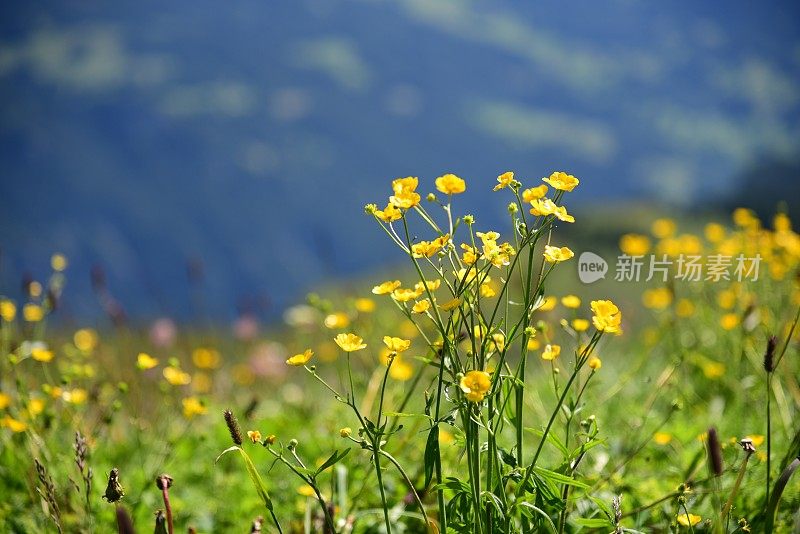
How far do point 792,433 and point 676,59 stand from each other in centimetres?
10511

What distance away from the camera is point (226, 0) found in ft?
366

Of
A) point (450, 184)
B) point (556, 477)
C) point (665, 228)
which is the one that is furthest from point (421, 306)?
point (665, 228)

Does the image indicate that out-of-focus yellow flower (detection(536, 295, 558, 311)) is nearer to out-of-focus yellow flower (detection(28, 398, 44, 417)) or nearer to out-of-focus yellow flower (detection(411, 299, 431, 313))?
out-of-focus yellow flower (detection(411, 299, 431, 313))

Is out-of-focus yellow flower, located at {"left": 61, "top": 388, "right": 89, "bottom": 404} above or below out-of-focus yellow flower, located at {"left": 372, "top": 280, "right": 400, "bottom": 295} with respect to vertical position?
below

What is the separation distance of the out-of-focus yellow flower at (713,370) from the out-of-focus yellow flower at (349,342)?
7.33 ft

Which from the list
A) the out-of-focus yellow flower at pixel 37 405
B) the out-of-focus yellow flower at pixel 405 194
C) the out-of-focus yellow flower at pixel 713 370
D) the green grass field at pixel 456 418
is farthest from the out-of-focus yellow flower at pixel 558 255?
the out-of-focus yellow flower at pixel 713 370

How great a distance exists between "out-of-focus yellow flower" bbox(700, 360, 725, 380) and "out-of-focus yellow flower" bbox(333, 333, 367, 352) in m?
2.23

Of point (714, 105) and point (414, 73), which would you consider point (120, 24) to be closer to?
point (414, 73)

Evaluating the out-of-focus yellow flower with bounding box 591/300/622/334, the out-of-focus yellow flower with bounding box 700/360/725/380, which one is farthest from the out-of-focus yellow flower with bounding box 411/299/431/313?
the out-of-focus yellow flower with bounding box 700/360/725/380

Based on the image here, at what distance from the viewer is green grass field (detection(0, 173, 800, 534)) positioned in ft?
3.57

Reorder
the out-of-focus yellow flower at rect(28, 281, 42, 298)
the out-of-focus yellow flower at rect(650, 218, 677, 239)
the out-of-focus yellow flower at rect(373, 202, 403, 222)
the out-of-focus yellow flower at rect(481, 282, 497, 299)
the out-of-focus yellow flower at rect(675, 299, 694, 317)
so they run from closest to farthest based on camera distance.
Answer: the out-of-focus yellow flower at rect(373, 202, 403, 222), the out-of-focus yellow flower at rect(481, 282, 497, 299), the out-of-focus yellow flower at rect(28, 281, 42, 298), the out-of-focus yellow flower at rect(675, 299, 694, 317), the out-of-focus yellow flower at rect(650, 218, 677, 239)

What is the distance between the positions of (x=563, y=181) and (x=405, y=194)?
248 mm

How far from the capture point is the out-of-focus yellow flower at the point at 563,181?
3.48 ft

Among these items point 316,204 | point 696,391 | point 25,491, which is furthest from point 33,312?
point 316,204
